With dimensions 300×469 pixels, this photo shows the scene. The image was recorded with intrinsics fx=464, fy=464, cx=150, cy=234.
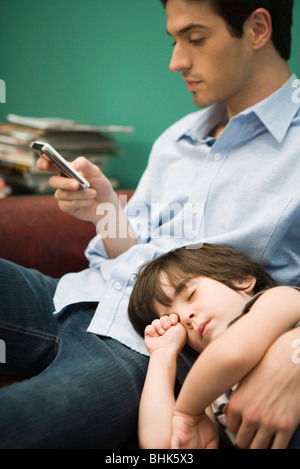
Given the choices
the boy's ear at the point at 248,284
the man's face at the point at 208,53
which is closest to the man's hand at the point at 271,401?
the boy's ear at the point at 248,284

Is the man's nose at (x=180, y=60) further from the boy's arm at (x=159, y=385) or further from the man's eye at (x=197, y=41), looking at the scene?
the boy's arm at (x=159, y=385)

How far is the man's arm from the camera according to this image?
1.06 metres

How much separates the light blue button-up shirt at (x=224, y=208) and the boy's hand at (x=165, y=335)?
0.06 m

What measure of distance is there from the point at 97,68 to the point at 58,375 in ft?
4.57

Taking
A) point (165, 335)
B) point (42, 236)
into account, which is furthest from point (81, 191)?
point (165, 335)

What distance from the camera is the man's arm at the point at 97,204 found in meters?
1.06

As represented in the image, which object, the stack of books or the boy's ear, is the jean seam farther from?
the stack of books

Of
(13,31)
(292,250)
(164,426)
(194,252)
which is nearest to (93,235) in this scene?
(194,252)

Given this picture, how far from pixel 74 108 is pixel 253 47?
0.95 meters

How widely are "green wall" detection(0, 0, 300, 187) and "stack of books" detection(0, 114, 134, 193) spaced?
99 millimetres

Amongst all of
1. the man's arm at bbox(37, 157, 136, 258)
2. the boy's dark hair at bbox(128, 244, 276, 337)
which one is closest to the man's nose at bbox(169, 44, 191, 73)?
the man's arm at bbox(37, 157, 136, 258)

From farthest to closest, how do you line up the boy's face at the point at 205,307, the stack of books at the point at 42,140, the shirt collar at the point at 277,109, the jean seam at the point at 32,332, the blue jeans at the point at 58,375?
the stack of books at the point at 42,140, the shirt collar at the point at 277,109, the jean seam at the point at 32,332, the boy's face at the point at 205,307, the blue jeans at the point at 58,375

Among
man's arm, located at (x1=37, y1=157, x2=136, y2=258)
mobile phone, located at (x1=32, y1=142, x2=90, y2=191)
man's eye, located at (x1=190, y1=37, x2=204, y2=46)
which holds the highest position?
man's eye, located at (x1=190, y1=37, x2=204, y2=46)

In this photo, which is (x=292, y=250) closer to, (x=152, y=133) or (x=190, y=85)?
(x=190, y=85)
